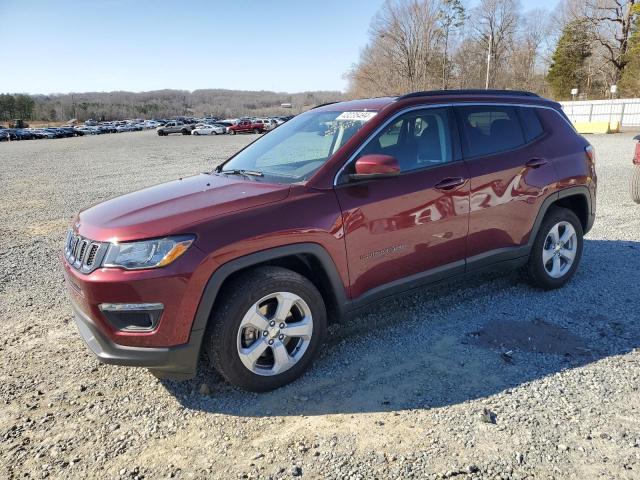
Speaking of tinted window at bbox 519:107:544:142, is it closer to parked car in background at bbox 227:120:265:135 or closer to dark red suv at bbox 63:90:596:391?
dark red suv at bbox 63:90:596:391

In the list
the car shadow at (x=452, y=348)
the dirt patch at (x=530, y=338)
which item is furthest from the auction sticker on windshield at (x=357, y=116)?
the dirt patch at (x=530, y=338)

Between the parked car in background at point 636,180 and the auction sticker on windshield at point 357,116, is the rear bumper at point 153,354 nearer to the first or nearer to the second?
the auction sticker on windshield at point 357,116

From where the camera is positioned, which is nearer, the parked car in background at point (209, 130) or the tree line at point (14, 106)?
the parked car in background at point (209, 130)

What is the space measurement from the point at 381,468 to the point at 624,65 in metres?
56.5

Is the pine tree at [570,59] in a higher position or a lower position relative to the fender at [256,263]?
higher

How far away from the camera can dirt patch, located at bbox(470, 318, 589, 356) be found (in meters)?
3.56

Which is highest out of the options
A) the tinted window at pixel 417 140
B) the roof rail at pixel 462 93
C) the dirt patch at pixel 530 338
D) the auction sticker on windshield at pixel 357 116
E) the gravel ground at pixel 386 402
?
the roof rail at pixel 462 93

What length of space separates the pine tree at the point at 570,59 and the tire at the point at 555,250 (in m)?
54.7

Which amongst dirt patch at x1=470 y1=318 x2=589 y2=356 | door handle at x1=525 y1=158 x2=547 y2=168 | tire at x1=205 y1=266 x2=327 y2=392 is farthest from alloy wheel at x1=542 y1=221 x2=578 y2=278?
tire at x1=205 y1=266 x2=327 y2=392

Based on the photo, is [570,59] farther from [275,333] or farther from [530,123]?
[275,333]

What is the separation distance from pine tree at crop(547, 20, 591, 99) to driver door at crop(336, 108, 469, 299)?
183 feet

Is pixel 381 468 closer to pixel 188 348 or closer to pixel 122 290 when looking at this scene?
pixel 188 348

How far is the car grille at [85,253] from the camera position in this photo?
9.20ft

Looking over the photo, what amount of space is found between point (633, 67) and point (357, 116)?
50187 mm
